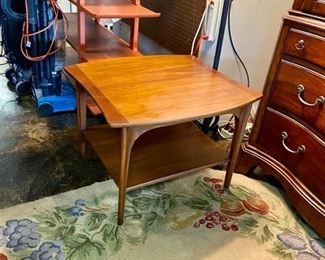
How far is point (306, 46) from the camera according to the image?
3.94ft

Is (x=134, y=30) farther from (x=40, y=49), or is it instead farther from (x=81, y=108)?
(x=81, y=108)

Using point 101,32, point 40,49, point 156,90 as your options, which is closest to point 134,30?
point 101,32

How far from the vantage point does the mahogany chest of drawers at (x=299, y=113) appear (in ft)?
3.88

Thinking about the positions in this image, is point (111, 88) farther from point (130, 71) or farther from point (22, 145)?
point (22, 145)

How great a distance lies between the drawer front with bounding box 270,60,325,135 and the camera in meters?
1.19

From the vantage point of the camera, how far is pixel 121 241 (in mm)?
1207

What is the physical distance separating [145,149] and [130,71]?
0.34 metres

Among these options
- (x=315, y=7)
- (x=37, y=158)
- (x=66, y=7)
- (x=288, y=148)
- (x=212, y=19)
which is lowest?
(x=37, y=158)

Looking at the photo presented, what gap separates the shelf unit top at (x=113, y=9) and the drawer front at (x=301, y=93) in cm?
73

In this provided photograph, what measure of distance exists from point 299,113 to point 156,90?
57 cm

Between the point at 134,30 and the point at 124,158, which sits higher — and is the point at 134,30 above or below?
above

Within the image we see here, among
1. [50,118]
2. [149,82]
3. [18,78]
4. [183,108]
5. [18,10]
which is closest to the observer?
[183,108]

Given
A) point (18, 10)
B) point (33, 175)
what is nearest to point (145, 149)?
point (33, 175)

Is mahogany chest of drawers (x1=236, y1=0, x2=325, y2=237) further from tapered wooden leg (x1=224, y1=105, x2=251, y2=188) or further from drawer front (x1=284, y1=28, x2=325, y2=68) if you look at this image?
tapered wooden leg (x1=224, y1=105, x2=251, y2=188)
